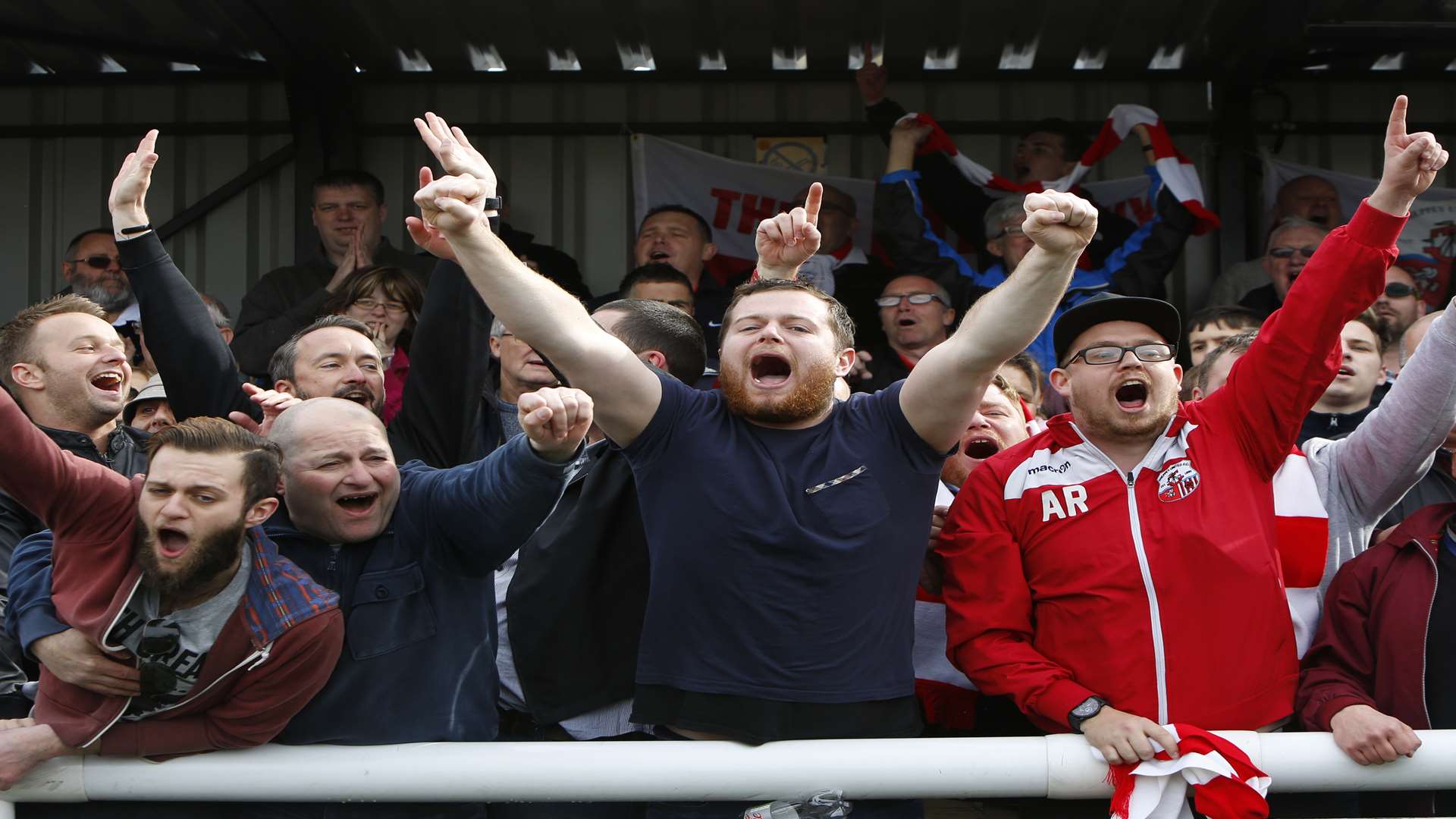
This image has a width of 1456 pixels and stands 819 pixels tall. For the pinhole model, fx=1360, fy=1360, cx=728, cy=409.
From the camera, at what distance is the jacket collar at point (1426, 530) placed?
288 centimetres

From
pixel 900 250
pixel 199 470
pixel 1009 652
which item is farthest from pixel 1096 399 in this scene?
pixel 900 250

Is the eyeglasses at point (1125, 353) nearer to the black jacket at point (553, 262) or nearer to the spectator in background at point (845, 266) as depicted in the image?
the spectator in background at point (845, 266)

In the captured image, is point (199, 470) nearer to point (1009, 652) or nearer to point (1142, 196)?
point (1009, 652)

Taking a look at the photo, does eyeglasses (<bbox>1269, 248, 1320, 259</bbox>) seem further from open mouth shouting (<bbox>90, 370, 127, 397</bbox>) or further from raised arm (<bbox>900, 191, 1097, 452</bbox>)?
open mouth shouting (<bbox>90, 370, 127, 397</bbox>)

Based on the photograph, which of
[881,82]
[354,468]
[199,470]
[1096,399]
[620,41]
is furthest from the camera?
[620,41]

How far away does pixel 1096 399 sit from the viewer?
3041mm

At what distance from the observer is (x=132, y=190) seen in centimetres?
332

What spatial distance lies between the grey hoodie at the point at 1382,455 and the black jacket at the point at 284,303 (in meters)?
3.60

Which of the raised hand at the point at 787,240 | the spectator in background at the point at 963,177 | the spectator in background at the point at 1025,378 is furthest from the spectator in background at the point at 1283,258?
the raised hand at the point at 787,240

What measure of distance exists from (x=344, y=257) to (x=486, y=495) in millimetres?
3747

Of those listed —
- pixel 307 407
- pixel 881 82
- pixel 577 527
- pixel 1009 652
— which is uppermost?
pixel 881 82

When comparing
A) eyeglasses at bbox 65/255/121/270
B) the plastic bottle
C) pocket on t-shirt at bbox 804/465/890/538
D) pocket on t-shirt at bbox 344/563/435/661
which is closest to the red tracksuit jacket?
pocket on t-shirt at bbox 804/465/890/538

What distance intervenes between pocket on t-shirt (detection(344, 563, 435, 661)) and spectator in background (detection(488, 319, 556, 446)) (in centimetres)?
103

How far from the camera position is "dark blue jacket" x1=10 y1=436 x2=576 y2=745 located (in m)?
2.59
